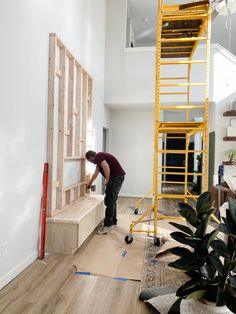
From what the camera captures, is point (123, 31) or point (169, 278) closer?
point (169, 278)

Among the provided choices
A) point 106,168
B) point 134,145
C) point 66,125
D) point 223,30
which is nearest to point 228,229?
point 106,168

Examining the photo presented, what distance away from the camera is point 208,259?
1543mm

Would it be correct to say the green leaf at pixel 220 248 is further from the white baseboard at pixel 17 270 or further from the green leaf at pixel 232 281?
the white baseboard at pixel 17 270

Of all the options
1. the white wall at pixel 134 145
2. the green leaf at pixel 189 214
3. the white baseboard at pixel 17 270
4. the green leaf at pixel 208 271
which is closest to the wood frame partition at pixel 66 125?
the white baseboard at pixel 17 270

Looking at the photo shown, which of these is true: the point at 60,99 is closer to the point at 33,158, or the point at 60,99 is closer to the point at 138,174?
the point at 33,158

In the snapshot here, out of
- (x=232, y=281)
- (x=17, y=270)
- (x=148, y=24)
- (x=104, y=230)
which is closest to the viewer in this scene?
(x=232, y=281)

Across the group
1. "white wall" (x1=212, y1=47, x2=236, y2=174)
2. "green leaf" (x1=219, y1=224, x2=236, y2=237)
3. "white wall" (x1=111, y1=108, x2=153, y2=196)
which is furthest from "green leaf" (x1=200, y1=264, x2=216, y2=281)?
"white wall" (x1=111, y1=108, x2=153, y2=196)

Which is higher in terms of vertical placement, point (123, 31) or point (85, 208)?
point (123, 31)

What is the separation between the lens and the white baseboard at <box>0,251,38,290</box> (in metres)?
2.33

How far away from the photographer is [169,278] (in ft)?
8.46

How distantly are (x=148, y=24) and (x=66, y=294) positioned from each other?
8094 millimetres

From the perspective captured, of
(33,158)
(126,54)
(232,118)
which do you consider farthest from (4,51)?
(232,118)

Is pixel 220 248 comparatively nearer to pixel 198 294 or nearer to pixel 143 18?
pixel 198 294

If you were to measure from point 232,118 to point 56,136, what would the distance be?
15.5 ft
